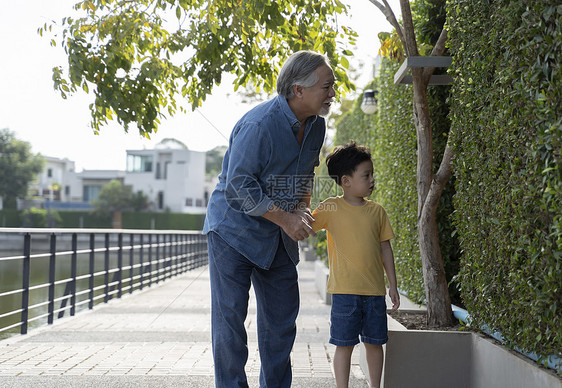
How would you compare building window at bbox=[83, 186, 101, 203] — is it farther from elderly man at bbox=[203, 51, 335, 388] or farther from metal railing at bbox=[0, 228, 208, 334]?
elderly man at bbox=[203, 51, 335, 388]

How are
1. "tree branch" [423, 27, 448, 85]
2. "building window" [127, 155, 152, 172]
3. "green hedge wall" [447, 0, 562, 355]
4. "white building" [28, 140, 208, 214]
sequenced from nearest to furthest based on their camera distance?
"green hedge wall" [447, 0, 562, 355]
"tree branch" [423, 27, 448, 85]
"white building" [28, 140, 208, 214]
"building window" [127, 155, 152, 172]

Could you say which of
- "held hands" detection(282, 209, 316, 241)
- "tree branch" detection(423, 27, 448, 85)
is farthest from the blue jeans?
"tree branch" detection(423, 27, 448, 85)

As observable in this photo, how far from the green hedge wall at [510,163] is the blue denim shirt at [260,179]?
0.90m

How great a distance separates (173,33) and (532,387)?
13.1ft

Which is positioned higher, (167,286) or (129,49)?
(129,49)

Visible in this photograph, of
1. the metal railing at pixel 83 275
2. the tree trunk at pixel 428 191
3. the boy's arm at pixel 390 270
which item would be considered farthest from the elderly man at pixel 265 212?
the metal railing at pixel 83 275

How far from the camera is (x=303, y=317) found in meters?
7.18

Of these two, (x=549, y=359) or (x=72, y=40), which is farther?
(x=72, y=40)

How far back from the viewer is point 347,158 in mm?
3400

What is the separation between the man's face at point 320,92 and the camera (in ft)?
9.32

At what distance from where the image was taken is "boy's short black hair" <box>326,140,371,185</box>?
11.1 ft

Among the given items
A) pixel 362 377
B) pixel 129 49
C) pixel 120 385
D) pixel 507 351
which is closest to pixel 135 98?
Answer: pixel 129 49

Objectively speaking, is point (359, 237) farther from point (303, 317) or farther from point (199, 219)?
point (199, 219)

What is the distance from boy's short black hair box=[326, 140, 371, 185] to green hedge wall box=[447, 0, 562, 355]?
0.58m
